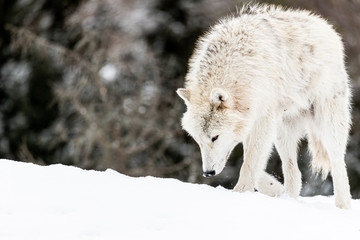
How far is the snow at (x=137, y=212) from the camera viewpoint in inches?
173

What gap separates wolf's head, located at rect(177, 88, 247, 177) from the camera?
6.63 metres

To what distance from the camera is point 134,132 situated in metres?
15.0

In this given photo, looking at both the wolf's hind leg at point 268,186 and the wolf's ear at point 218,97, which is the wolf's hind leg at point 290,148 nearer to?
the wolf's hind leg at point 268,186

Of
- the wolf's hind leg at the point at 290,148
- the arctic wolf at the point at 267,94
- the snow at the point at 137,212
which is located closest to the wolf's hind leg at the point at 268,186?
the arctic wolf at the point at 267,94

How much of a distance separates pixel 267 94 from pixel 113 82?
9.15 m

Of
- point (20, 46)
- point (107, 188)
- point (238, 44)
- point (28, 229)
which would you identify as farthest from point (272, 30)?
point (20, 46)

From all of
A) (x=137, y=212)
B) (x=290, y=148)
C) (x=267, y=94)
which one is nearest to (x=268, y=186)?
(x=290, y=148)

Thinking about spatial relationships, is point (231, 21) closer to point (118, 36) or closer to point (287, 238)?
point (287, 238)

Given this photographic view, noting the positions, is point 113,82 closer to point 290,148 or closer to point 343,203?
point 290,148

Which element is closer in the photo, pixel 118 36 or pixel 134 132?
pixel 134 132


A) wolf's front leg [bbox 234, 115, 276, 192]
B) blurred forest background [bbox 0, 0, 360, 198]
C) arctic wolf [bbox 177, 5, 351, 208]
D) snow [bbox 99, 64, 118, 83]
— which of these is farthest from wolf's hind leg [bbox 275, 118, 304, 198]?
snow [bbox 99, 64, 118, 83]

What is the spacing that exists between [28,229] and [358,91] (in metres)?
12.6

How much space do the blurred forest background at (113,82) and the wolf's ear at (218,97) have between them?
7.83m

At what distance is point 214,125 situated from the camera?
6.64 metres
